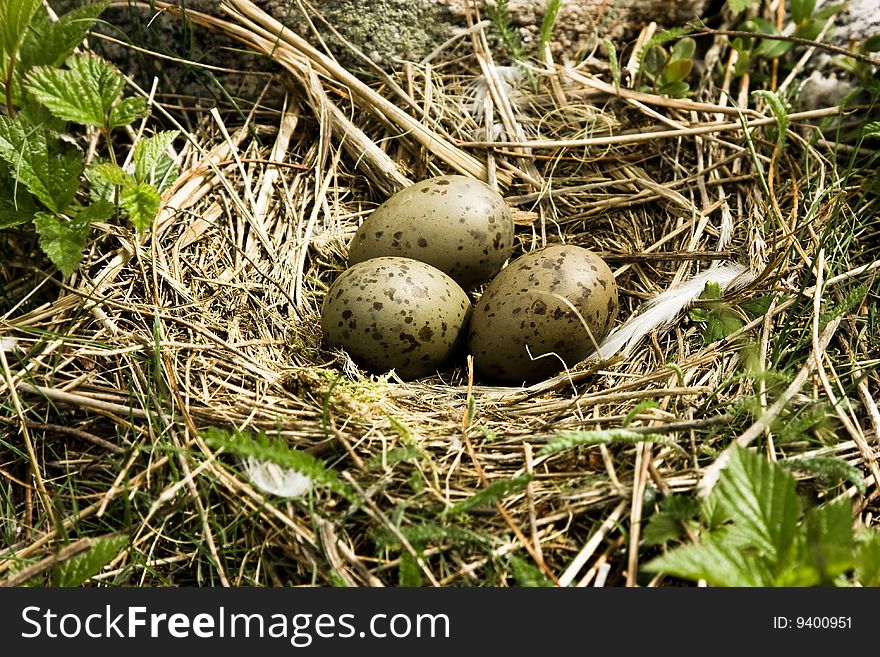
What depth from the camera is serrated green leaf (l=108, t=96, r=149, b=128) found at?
7.48 feet

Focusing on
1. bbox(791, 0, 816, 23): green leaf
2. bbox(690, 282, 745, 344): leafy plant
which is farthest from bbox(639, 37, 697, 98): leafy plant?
bbox(690, 282, 745, 344): leafy plant

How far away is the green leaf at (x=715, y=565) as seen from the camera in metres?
1.40

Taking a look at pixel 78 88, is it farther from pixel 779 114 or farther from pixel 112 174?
pixel 779 114

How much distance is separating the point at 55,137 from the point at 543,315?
155cm

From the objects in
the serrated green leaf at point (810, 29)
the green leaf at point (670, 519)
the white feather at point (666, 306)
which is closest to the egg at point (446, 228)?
the white feather at point (666, 306)

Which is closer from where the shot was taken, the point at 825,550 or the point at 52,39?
the point at 825,550

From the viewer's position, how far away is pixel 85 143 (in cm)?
261

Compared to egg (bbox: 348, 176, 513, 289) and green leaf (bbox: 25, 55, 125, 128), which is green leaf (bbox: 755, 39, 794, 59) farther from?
green leaf (bbox: 25, 55, 125, 128)

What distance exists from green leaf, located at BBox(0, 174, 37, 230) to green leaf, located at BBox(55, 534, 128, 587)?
1.05 meters

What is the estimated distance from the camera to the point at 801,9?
282 cm

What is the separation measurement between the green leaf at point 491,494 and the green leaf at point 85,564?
0.67 metres

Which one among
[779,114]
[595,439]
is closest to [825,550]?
[595,439]

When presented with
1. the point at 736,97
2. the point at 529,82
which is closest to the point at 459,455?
the point at 529,82

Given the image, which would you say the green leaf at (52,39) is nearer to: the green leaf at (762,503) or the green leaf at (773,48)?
the green leaf at (762,503)
